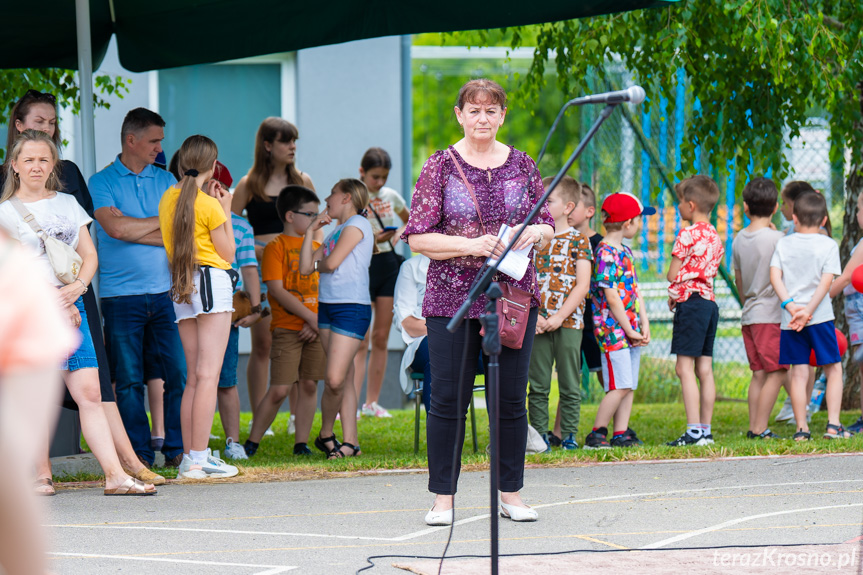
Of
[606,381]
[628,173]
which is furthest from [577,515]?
[628,173]

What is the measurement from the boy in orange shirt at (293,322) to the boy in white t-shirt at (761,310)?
3105 mm

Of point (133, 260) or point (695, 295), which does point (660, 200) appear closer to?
point (695, 295)

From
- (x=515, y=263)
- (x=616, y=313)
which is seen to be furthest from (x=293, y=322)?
(x=515, y=263)

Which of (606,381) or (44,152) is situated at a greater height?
(44,152)

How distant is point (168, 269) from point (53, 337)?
5.00 m

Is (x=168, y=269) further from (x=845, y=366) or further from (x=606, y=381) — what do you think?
(x=845, y=366)

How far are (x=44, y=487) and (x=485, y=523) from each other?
7.70 ft

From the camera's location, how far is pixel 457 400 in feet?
15.3

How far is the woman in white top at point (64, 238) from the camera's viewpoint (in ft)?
17.1

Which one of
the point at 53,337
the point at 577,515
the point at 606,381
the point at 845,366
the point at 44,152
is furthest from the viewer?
the point at 845,366

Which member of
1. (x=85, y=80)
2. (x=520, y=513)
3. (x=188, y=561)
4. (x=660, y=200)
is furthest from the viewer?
(x=660, y=200)

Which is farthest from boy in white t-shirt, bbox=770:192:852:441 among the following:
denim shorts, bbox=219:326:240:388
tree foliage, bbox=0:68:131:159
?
tree foliage, bbox=0:68:131:159

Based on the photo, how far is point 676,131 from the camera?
11508 millimetres

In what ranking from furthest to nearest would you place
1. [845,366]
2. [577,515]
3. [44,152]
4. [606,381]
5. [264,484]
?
[845,366] < [606,381] < [264,484] < [44,152] < [577,515]
